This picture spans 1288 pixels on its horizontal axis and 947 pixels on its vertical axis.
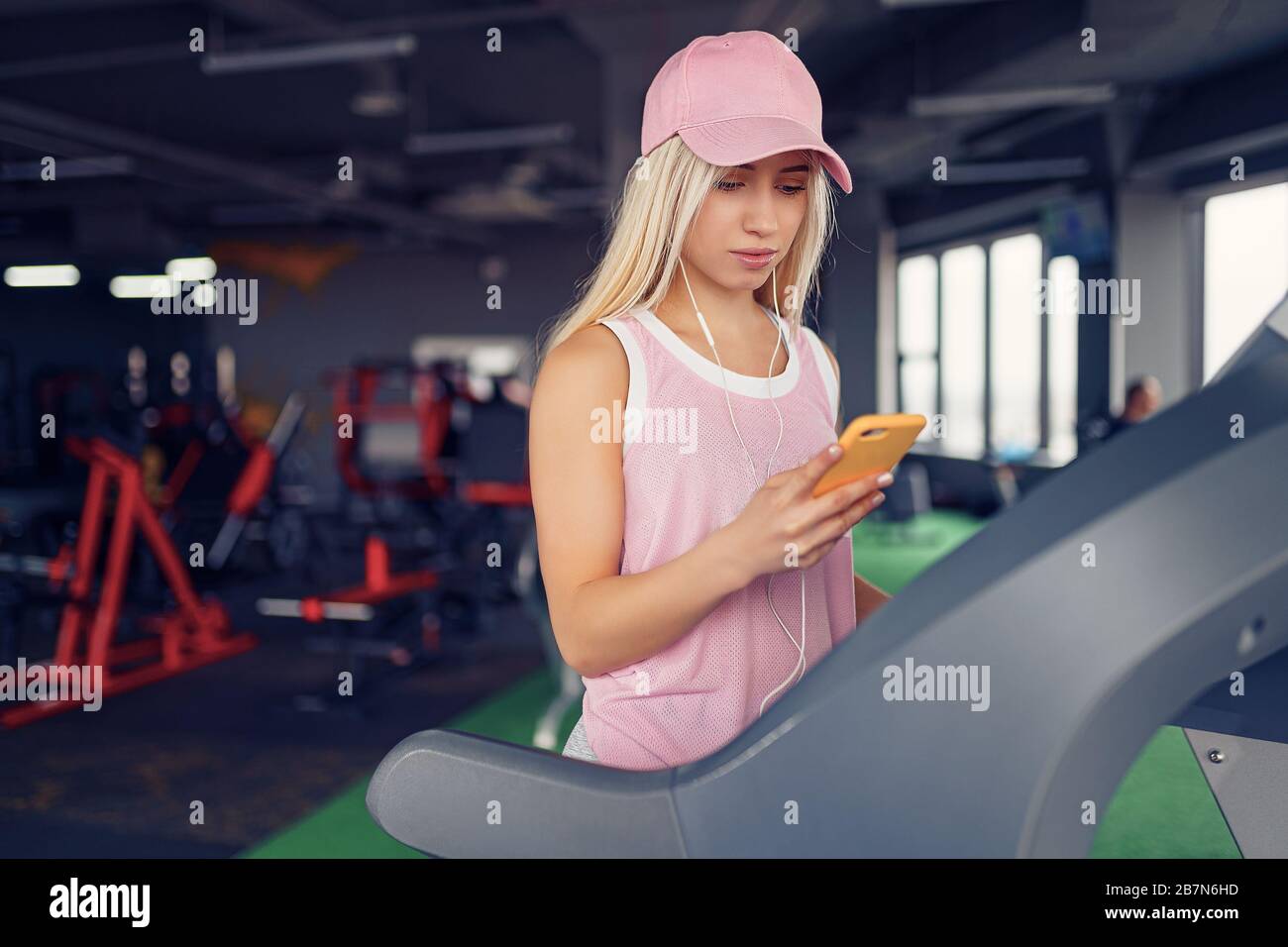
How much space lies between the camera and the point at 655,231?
0.87m

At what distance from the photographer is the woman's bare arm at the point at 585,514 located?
80cm

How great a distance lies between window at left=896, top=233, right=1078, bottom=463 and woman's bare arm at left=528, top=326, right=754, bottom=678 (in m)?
8.08

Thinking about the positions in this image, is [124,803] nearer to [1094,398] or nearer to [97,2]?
[97,2]

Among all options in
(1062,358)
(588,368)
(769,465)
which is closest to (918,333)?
(1062,358)

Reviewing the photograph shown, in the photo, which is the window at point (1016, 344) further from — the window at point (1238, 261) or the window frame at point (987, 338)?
the window at point (1238, 261)

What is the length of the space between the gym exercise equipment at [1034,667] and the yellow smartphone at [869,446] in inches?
3.4

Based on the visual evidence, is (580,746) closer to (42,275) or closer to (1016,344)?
(1016,344)

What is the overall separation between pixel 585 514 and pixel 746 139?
0.31 m

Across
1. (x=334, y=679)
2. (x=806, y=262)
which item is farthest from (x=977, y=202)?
(x=806, y=262)

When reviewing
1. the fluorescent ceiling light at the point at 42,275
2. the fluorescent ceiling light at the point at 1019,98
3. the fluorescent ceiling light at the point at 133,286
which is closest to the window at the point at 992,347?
the fluorescent ceiling light at the point at 1019,98

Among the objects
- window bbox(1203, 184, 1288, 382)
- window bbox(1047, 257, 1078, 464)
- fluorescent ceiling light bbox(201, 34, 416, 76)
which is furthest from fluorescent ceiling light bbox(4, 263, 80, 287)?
window bbox(1203, 184, 1288, 382)

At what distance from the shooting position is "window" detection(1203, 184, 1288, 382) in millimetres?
7270

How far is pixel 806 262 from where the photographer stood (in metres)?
1.03
